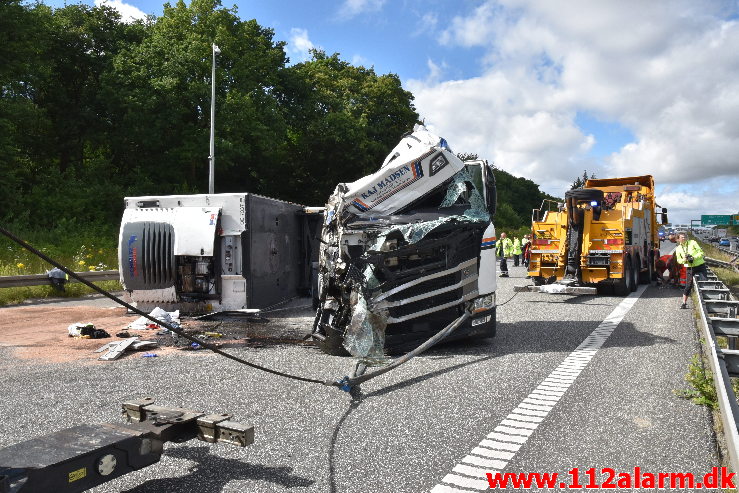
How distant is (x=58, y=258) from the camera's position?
18625 millimetres

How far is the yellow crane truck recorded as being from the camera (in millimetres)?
14227

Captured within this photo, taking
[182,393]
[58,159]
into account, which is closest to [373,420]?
[182,393]

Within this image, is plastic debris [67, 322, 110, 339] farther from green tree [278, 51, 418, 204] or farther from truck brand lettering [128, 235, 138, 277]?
green tree [278, 51, 418, 204]

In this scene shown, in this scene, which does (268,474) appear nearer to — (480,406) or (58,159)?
(480,406)

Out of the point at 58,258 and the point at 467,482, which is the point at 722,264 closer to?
the point at 467,482

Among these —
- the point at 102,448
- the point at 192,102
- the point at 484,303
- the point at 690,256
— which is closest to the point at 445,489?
the point at 102,448

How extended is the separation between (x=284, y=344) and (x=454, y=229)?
9.64 feet

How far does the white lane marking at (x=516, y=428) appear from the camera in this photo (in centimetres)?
362

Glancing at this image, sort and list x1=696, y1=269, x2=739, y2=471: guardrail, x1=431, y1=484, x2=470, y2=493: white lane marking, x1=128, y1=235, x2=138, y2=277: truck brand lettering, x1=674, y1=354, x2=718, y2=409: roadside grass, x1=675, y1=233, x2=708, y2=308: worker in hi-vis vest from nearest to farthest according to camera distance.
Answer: x1=696, y1=269, x2=739, y2=471: guardrail
x1=431, y1=484, x2=470, y2=493: white lane marking
x1=674, y1=354, x2=718, y2=409: roadside grass
x1=128, y1=235, x2=138, y2=277: truck brand lettering
x1=675, y1=233, x2=708, y2=308: worker in hi-vis vest

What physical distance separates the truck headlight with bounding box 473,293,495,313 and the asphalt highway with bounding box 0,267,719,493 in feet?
1.74

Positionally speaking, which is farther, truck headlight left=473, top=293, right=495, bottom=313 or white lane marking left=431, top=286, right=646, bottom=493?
truck headlight left=473, top=293, right=495, bottom=313

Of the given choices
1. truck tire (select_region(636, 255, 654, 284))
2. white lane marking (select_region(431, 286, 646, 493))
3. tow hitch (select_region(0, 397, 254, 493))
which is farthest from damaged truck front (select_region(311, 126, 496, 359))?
truck tire (select_region(636, 255, 654, 284))

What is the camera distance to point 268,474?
11.9 ft

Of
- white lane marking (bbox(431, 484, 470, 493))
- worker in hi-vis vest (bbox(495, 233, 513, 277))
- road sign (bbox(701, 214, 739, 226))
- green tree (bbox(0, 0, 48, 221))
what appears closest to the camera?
white lane marking (bbox(431, 484, 470, 493))
